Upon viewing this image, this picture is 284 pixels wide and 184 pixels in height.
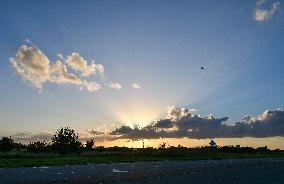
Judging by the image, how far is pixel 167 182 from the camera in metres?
18.2

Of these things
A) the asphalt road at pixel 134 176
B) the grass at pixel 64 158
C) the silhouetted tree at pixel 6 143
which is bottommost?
the asphalt road at pixel 134 176

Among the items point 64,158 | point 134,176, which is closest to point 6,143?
point 64,158

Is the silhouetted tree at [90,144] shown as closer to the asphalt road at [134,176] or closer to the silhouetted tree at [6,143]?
the silhouetted tree at [6,143]

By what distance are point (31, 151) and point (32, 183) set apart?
63.9 metres

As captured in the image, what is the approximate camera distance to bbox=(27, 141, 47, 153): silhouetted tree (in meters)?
77.9

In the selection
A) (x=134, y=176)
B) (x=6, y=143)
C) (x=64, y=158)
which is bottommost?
(x=134, y=176)

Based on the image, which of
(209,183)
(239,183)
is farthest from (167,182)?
(239,183)

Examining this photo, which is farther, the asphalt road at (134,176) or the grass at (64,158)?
the grass at (64,158)

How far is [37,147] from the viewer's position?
79062 millimetres

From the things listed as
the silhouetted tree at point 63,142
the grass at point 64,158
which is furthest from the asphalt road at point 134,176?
the silhouetted tree at point 63,142

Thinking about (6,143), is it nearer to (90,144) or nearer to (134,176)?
(90,144)

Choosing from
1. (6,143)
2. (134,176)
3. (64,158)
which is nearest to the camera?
(134,176)

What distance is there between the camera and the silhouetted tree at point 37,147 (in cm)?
7788

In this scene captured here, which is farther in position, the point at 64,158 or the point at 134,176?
the point at 64,158
